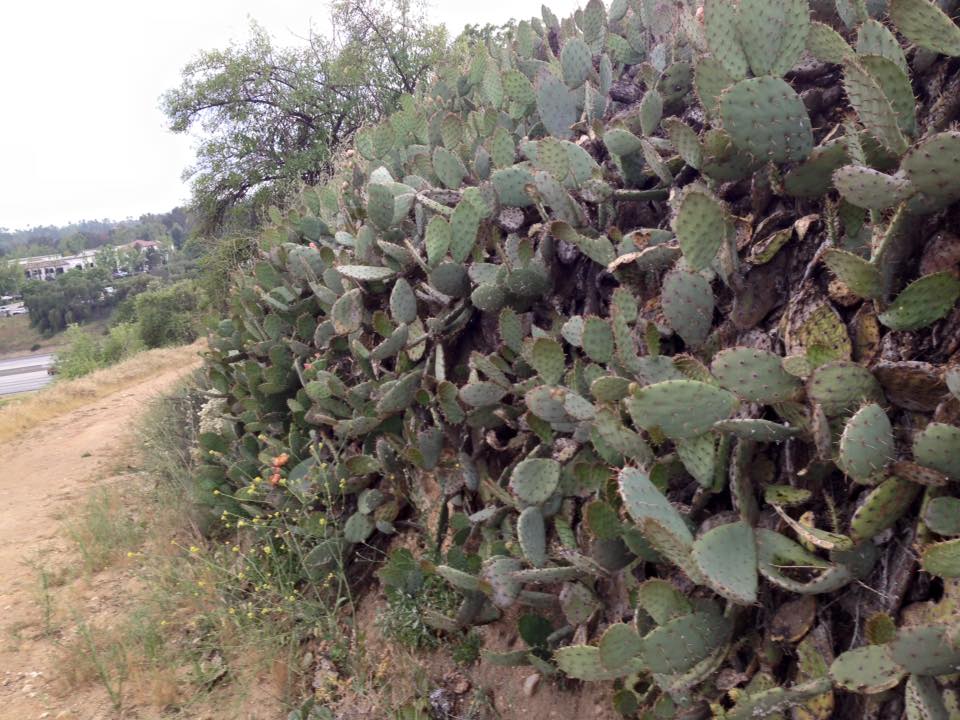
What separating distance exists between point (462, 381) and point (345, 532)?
0.91 metres

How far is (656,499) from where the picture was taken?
5.98 feet

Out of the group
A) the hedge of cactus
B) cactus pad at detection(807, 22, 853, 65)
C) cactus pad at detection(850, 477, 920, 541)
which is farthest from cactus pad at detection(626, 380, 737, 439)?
cactus pad at detection(807, 22, 853, 65)


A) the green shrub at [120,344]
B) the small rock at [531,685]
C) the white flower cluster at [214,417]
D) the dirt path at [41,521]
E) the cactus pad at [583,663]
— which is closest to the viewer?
the cactus pad at [583,663]

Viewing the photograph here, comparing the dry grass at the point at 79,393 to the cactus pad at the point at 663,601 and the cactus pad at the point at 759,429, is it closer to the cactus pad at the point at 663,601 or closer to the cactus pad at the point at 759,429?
the cactus pad at the point at 663,601

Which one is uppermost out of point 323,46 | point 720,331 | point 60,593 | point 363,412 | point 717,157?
point 323,46

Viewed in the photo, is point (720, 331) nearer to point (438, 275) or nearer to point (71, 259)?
point (438, 275)

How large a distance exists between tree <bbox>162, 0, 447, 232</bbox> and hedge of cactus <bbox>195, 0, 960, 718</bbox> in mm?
13860

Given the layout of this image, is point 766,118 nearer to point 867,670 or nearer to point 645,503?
point 645,503

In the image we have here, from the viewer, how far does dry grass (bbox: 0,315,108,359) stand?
81.1m

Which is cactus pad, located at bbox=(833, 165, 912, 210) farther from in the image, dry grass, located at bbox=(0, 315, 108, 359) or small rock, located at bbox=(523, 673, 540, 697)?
dry grass, located at bbox=(0, 315, 108, 359)

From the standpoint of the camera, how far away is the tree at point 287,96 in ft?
54.9

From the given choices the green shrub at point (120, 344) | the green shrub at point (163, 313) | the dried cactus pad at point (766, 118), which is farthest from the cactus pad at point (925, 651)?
the green shrub at point (120, 344)

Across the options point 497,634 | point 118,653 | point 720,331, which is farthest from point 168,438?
point 720,331

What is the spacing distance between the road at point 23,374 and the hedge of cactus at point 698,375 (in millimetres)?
56031
